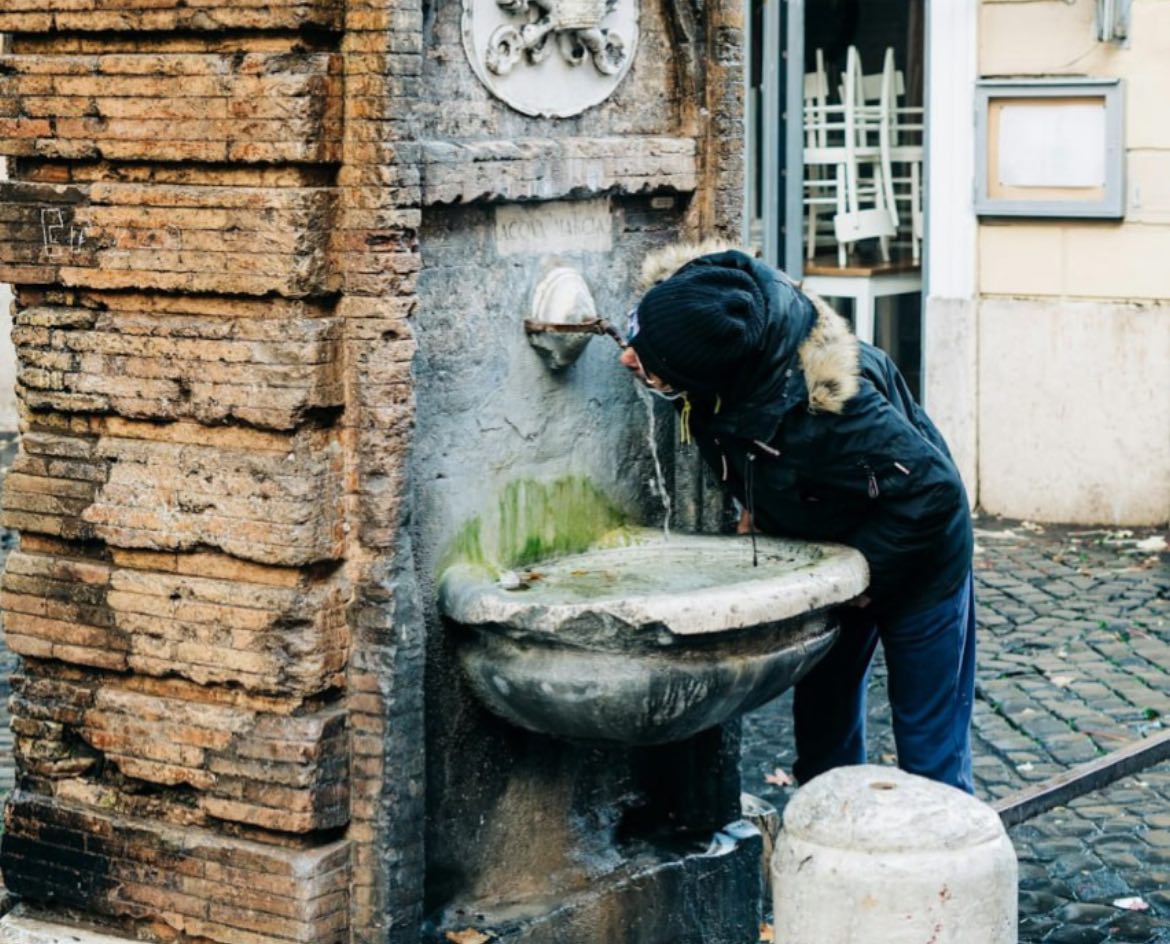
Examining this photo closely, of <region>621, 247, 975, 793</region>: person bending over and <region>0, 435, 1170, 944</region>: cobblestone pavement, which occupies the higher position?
<region>621, 247, 975, 793</region>: person bending over

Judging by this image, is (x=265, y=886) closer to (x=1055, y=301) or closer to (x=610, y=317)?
(x=610, y=317)

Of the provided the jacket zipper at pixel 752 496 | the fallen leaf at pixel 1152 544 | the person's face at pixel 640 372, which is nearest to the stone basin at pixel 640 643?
the jacket zipper at pixel 752 496

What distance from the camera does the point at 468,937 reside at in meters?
5.20

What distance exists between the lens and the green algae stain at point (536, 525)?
209 inches

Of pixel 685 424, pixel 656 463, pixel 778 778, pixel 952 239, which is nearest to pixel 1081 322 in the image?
pixel 952 239

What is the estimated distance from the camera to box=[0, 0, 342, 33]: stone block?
4688 mm

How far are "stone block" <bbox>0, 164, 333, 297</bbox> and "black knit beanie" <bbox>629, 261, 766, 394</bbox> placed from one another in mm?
810

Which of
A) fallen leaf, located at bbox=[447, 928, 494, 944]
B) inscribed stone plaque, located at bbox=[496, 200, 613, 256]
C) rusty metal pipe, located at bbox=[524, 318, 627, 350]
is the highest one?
inscribed stone plaque, located at bbox=[496, 200, 613, 256]

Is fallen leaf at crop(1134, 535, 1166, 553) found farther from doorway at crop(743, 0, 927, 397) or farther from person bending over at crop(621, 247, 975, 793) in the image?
person bending over at crop(621, 247, 975, 793)

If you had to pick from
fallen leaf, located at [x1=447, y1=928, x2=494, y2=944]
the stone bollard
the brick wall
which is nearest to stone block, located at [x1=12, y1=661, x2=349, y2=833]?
the brick wall

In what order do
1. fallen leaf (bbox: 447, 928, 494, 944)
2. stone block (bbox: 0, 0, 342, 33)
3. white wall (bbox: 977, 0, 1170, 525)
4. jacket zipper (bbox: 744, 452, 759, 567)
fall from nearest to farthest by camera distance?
stone block (bbox: 0, 0, 342, 33), fallen leaf (bbox: 447, 928, 494, 944), jacket zipper (bbox: 744, 452, 759, 567), white wall (bbox: 977, 0, 1170, 525)

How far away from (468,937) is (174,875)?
0.71m

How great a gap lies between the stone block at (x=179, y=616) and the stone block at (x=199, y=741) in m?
0.06

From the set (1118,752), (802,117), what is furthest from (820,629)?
(802,117)
